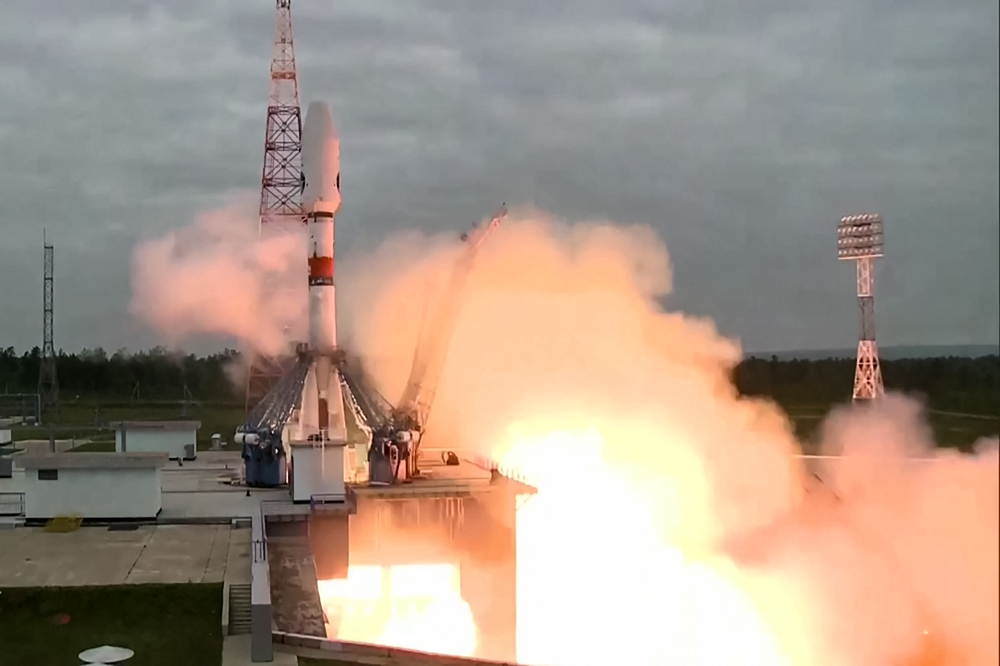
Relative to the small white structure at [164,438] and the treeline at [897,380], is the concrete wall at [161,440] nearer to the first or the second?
the small white structure at [164,438]

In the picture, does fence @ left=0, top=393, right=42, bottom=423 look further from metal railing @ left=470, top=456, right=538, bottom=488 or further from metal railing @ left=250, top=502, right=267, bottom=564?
metal railing @ left=250, top=502, right=267, bottom=564

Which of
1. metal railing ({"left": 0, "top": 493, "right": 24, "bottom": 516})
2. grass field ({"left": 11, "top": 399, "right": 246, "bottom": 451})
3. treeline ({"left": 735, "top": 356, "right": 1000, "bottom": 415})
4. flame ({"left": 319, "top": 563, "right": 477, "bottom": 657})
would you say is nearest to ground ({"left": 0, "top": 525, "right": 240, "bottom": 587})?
metal railing ({"left": 0, "top": 493, "right": 24, "bottom": 516})

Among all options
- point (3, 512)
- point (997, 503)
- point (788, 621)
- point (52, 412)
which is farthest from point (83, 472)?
point (997, 503)

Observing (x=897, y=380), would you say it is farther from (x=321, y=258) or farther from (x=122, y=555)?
(x=321, y=258)

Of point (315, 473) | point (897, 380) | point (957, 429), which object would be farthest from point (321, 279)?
point (957, 429)

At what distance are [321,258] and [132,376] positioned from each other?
23353 mm

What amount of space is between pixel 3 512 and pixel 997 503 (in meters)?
24.3

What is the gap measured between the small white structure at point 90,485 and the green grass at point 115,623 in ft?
20.4

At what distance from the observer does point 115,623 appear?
634 inches

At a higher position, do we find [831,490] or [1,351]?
[1,351]

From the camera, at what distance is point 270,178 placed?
37250 mm

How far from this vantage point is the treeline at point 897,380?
729 centimetres

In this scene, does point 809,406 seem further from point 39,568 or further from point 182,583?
point 39,568

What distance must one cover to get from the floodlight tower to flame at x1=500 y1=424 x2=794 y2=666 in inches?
202
